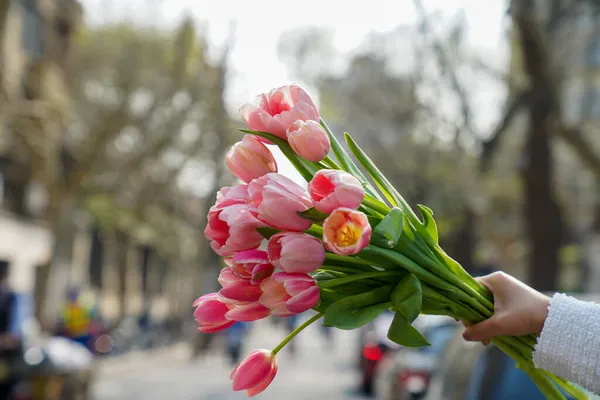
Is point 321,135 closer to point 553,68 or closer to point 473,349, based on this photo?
point 473,349

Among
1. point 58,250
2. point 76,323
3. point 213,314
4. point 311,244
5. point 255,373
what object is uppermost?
point 311,244

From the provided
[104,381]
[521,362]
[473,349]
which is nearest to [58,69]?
[104,381]

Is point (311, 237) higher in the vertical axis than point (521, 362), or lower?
higher

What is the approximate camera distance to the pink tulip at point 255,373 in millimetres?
1830

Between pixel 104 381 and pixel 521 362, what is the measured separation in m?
16.5

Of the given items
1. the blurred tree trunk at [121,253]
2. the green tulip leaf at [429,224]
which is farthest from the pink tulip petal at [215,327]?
the blurred tree trunk at [121,253]

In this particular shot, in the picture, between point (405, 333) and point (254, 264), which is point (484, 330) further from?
point (254, 264)

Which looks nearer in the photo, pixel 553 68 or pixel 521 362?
pixel 521 362

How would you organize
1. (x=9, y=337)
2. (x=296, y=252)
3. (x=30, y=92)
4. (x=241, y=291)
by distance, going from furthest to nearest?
1. (x=30, y=92)
2. (x=9, y=337)
3. (x=241, y=291)
4. (x=296, y=252)

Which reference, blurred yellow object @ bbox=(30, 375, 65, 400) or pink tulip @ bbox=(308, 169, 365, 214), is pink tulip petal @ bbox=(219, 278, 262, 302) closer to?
pink tulip @ bbox=(308, 169, 365, 214)

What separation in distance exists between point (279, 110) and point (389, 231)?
1.14 feet

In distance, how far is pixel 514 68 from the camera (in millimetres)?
18828

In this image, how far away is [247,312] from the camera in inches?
70.8

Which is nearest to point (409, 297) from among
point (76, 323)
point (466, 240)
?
point (76, 323)
